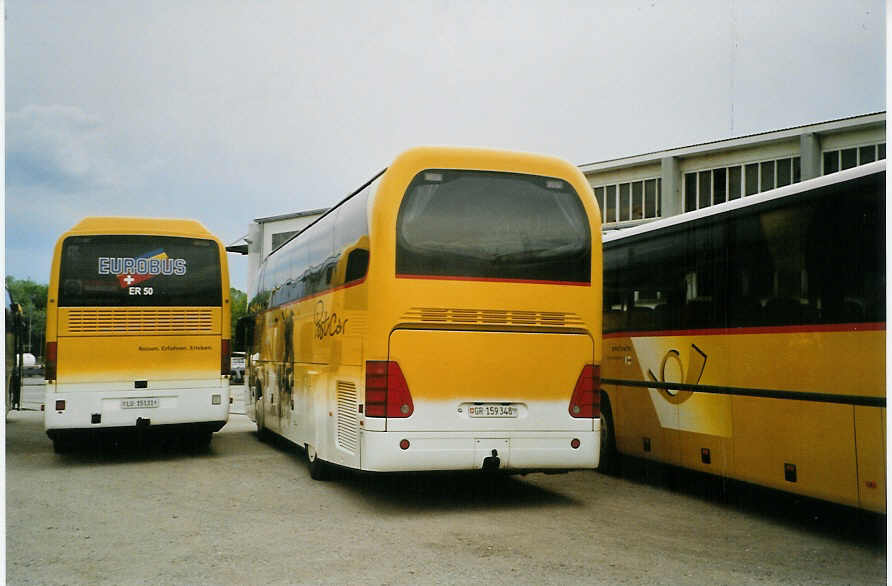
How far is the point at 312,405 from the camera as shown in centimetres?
1096

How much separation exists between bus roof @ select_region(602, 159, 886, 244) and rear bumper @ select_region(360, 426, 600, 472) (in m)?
2.33

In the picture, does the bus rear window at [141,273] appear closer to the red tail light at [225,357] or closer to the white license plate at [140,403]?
the red tail light at [225,357]

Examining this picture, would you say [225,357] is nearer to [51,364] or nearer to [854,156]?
[51,364]

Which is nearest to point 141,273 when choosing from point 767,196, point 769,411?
point 767,196

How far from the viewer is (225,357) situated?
12852mm

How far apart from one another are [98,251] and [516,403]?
6137mm

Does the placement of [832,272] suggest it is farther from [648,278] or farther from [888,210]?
[648,278]

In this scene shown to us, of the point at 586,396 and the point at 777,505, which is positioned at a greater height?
the point at 586,396

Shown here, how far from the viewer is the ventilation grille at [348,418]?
8750 mm

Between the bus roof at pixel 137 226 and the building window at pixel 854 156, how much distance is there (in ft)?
22.6

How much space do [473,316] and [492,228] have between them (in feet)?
2.74

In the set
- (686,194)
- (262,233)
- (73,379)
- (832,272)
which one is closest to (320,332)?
(262,233)

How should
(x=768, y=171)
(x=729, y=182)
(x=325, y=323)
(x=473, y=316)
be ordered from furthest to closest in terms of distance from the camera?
(x=729, y=182) → (x=768, y=171) → (x=325, y=323) → (x=473, y=316)

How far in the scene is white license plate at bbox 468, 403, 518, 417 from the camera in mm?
8508
